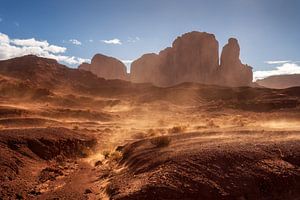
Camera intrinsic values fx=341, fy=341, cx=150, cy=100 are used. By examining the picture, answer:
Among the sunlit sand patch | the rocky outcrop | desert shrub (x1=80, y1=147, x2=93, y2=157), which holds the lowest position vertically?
desert shrub (x1=80, y1=147, x2=93, y2=157)

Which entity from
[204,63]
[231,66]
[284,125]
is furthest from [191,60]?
[284,125]

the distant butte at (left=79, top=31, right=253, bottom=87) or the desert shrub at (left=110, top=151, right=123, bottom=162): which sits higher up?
the distant butte at (left=79, top=31, right=253, bottom=87)

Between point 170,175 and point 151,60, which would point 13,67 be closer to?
point 151,60

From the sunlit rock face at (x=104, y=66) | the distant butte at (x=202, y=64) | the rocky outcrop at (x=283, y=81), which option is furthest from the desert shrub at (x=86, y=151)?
the rocky outcrop at (x=283, y=81)

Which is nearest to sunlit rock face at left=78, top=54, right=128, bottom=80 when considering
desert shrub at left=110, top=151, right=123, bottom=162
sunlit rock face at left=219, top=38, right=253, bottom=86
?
sunlit rock face at left=219, top=38, right=253, bottom=86

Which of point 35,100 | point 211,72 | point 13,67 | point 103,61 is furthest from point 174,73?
point 35,100

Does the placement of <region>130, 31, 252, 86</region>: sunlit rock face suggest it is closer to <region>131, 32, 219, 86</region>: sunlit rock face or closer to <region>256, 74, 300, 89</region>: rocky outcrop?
<region>131, 32, 219, 86</region>: sunlit rock face

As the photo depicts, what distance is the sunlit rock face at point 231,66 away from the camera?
108 m

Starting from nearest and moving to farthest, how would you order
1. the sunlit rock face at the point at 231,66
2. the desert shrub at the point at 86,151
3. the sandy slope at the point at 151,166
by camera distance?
the sandy slope at the point at 151,166, the desert shrub at the point at 86,151, the sunlit rock face at the point at 231,66

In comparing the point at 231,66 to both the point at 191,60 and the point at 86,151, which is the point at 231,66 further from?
the point at 86,151

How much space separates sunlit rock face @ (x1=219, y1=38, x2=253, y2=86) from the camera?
4259 inches

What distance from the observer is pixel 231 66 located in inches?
4296

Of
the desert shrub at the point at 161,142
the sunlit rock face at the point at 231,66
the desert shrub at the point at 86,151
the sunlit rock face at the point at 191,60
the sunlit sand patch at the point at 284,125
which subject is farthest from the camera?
the sunlit rock face at the point at 191,60

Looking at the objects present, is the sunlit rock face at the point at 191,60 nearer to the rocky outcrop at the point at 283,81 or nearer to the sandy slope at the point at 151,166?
the sandy slope at the point at 151,166
